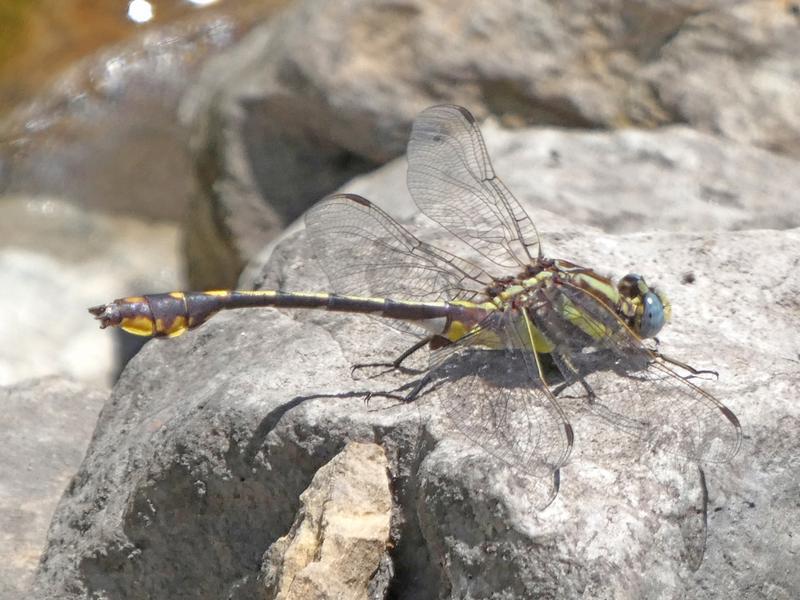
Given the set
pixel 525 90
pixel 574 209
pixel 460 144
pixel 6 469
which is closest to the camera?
pixel 460 144

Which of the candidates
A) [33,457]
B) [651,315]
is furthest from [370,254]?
[33,457]

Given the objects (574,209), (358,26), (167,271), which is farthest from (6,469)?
(167,271)

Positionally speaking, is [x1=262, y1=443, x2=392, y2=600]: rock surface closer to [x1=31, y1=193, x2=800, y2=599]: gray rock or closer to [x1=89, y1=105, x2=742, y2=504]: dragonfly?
[x1=31, y1=193, x2=800, y2=599]: gray rock

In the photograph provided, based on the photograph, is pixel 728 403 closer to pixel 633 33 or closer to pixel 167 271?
pixel 633 33

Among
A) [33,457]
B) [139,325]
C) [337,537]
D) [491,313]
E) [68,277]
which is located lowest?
[68,277]

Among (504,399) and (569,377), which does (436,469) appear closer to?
(504,399)

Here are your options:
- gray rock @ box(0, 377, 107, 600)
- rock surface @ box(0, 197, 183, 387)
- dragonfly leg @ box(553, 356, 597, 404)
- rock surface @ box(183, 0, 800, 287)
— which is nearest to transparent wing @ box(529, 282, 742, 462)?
dragonfly leg @ box(553, 356, 597, 404)

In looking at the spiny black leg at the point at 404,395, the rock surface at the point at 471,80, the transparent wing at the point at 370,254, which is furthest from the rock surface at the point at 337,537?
the rock surface at the point at 471,80
